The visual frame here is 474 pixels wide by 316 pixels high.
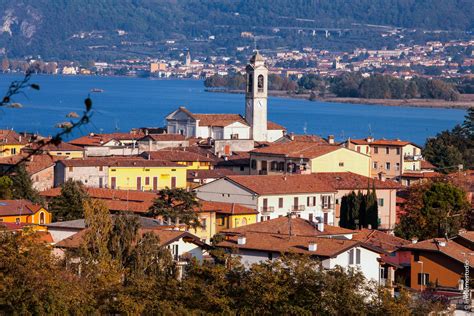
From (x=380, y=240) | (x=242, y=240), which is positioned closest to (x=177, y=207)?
(x=380, y=240)

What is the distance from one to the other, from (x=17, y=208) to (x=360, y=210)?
6103 millimetres

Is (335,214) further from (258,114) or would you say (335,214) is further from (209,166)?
(258,114)

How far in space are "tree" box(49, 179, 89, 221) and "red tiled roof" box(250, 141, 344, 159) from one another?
7.35 metres

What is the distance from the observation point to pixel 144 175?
96.6 ft

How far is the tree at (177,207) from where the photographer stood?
70.0 feet

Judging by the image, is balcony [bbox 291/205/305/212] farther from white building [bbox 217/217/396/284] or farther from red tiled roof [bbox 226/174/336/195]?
white building [bbox 217/217/396/284]

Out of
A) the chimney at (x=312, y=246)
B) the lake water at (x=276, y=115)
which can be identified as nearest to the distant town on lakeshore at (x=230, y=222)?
the chimney at (x=312, y=246)

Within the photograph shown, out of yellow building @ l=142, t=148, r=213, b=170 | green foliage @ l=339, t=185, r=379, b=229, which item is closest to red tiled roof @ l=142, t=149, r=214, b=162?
yellow building @ l=142, t=148, r=213, b=170

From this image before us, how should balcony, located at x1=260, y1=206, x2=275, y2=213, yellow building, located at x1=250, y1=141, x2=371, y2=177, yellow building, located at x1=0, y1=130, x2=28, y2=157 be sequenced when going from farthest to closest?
yellow building, located at x1=0, y1=130, x2=28, y2=157 → yellow building, located at x1=250, y1=141, x2=371, y2=177 → balcony, located at x1=260, y1=206, x2=275, y2=213

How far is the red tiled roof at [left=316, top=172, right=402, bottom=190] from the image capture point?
88.8 ft

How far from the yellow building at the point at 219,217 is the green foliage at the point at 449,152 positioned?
12.4m

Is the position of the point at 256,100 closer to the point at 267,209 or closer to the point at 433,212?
the point at 267,209

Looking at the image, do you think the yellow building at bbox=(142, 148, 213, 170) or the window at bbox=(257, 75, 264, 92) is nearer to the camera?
the yellow building at bbox=(142, 148, 213, 170)

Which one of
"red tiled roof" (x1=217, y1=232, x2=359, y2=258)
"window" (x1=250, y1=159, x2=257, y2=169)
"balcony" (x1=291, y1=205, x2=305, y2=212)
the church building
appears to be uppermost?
the church building
